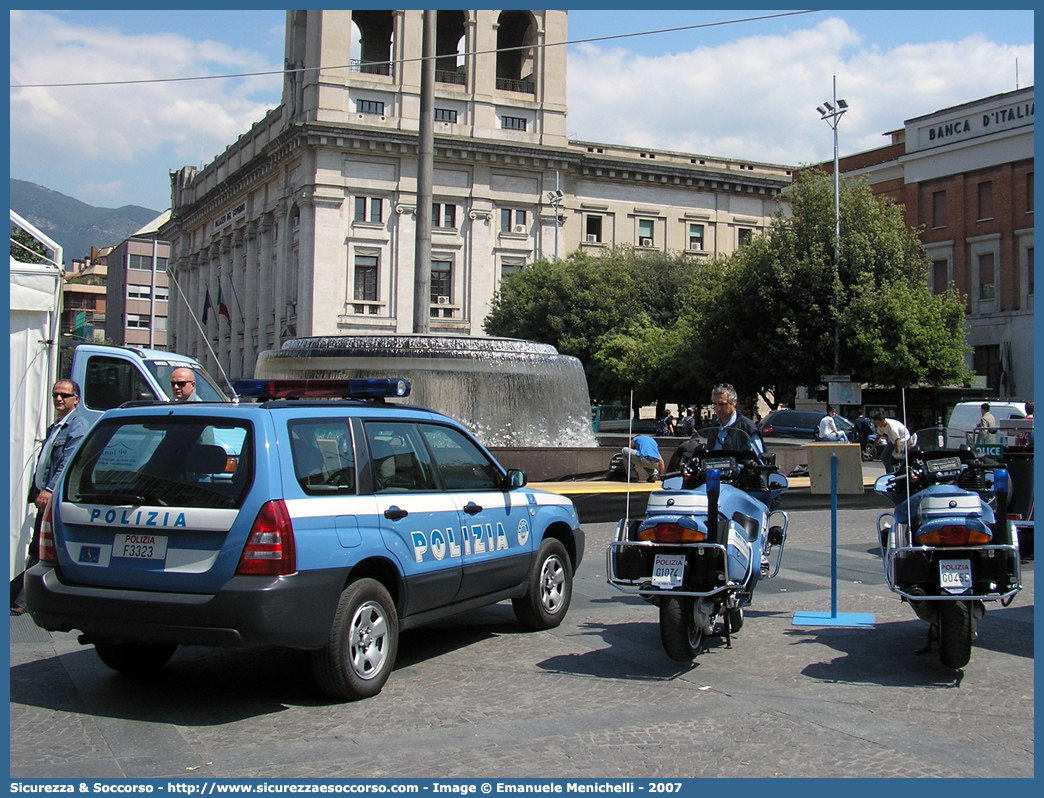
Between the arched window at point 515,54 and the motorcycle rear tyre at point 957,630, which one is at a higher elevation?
the arched window at point 515,54

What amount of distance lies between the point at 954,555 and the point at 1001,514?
1.60 feet

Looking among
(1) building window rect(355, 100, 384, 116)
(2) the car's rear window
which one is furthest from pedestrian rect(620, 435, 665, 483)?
(1) building window rect(355, 100, 384, 116)

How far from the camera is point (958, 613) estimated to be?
6.01 m

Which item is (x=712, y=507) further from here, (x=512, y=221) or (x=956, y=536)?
(x=512, y=221)

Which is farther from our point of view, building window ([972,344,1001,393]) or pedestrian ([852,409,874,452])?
building window ([972,344,1001,393])

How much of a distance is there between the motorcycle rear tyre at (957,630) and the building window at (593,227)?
6152 cm

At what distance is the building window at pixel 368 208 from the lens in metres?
60.2

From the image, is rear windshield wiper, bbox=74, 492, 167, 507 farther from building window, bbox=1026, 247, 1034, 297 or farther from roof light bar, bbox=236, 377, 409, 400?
building window, bbox=1026, 247, 1034, 297

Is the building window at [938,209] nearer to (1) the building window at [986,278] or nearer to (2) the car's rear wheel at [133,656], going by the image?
(1) the building window at [986,278]

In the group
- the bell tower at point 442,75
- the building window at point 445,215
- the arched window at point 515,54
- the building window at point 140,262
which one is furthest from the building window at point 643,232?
the building window at point 140,262

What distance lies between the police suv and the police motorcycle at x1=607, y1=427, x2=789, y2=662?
1.16 m

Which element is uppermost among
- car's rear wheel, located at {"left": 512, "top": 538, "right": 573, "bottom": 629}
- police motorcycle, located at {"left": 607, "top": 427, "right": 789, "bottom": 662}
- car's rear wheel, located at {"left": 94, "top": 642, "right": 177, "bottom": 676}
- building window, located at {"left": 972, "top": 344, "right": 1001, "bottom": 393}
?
building window, located at {"left": 972, "top": 344, "right": 1001, "bottom": 393}

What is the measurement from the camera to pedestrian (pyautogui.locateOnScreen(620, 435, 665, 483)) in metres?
14.9

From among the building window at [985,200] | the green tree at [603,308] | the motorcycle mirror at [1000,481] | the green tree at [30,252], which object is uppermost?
the building window at [985,200]
